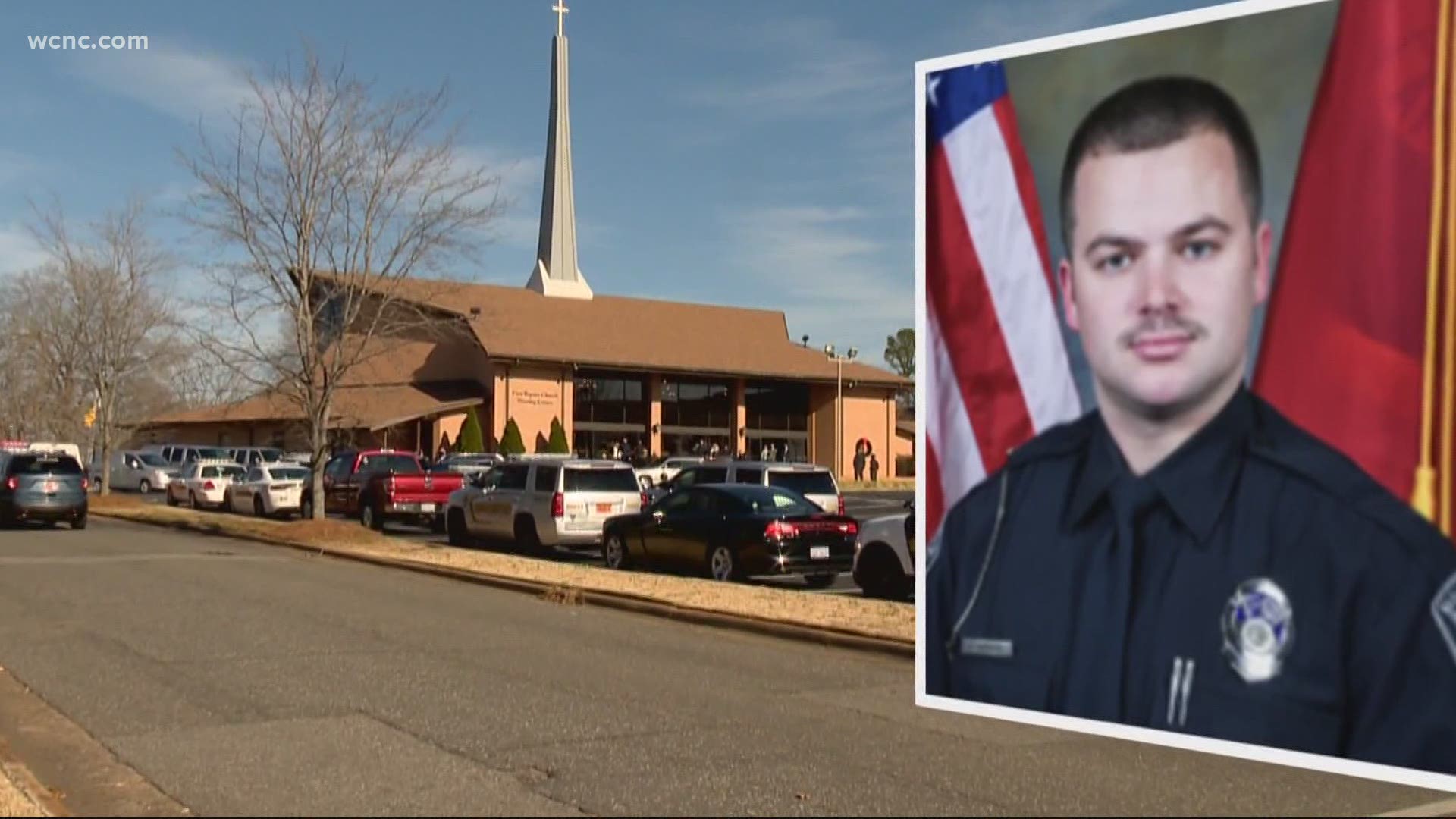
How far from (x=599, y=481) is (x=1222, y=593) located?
18292 mm

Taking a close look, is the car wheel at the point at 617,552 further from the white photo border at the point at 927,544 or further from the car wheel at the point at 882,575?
the white photo border at the point at 927,544

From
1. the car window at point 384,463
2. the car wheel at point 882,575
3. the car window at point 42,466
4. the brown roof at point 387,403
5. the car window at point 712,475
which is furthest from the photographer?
the brown roof at point 387,403

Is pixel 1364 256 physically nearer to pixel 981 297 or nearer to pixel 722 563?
pixel 981 297

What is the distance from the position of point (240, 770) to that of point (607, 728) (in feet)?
7.07

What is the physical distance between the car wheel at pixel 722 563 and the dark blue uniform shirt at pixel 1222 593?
1245cm

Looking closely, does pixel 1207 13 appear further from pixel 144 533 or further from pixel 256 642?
pixel 144 533

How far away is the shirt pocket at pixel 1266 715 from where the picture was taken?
402cm

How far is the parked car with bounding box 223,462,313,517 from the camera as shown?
111 feet

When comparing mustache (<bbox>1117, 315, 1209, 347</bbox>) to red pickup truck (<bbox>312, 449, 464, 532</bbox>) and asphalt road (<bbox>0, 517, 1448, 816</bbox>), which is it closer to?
asphalt road (<bbox>0, 517, 1448, 816</bbox>)

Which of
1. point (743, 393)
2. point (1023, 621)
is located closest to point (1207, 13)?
point (1023, 621)

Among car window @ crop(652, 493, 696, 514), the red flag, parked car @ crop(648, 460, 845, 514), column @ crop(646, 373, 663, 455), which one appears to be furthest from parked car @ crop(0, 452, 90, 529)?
Answer: column @ crop(646, 373, 663, 455)

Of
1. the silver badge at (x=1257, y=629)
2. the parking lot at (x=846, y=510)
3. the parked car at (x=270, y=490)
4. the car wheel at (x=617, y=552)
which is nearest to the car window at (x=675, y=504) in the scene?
the car wheel at (x=617, y=552)

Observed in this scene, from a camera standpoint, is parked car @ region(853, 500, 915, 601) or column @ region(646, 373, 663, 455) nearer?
parked car @ region(853, 500, 915, 601)

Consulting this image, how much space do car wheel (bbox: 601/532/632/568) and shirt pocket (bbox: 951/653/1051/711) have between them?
14.5 meters
